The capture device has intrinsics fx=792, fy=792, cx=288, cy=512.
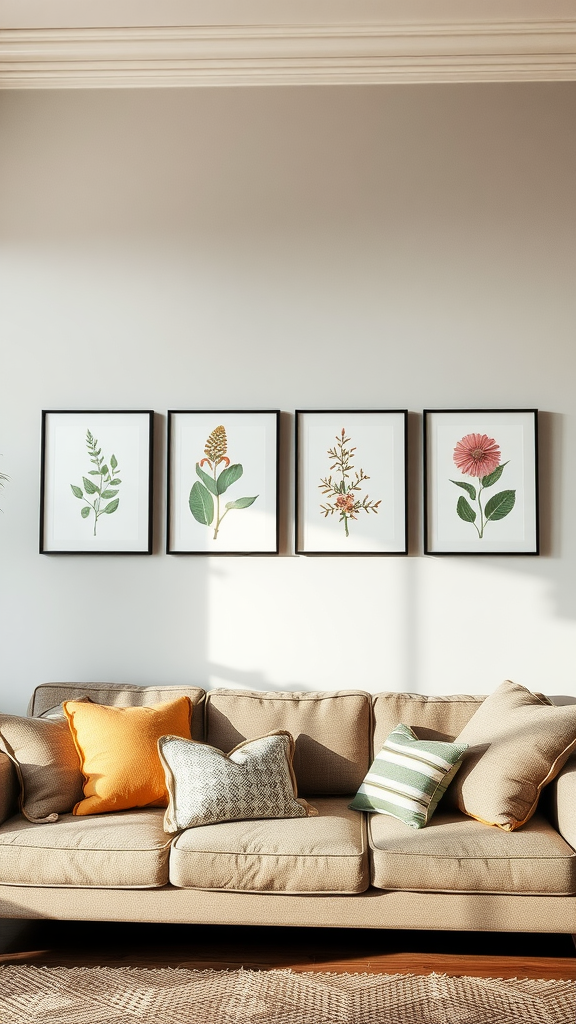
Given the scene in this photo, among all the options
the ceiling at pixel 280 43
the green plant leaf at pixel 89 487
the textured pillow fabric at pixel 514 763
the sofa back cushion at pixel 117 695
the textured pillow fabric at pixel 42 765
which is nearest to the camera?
the textured pillow fabric at pixel 514 763

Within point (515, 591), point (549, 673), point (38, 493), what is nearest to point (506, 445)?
point (515, 591)

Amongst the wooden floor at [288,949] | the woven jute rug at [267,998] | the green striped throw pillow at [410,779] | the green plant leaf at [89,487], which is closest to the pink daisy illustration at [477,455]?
the green striped throw pillow at [410,779]

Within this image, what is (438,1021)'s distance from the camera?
204 centimetres

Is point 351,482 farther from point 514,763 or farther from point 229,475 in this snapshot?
point 514,763

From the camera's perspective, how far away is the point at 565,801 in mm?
2383

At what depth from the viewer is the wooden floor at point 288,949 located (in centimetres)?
232

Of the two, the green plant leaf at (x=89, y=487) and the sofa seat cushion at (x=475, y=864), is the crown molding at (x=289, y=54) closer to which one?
the green plant leaf at (x=89, y=487)

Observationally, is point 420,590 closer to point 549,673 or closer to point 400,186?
point 549,673

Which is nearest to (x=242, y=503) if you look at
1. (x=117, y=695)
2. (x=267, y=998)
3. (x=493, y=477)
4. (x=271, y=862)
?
(x=117, y=695)

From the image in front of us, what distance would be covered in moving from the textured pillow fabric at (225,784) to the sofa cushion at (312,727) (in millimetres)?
204

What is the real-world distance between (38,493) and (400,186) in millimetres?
1965

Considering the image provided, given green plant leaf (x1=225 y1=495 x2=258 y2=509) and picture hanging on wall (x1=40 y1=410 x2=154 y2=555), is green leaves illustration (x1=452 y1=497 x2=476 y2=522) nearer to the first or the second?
green plant leaf (x1=225 y1=495 x2=258 y2=509)

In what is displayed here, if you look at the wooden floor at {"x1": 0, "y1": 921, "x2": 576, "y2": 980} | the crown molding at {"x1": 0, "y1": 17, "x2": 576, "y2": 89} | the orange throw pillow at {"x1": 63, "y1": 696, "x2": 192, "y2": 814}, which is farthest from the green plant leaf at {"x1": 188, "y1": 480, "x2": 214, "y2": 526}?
the crown molding at {"x1": 0, "y1": 17, "x2": 576, "y2": 89}

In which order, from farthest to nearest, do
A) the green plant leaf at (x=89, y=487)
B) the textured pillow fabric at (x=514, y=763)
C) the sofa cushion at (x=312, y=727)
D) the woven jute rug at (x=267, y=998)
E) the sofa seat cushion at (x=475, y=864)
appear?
the green plant leaf at (x=89, y=487) < the sofa cushion at (x=312, y=727) < the textured pillow fabric at (x=514, y=763) < the sofa seat cushion at (x=475, y=864) < the woven jute rug at (x=267, y=998)
